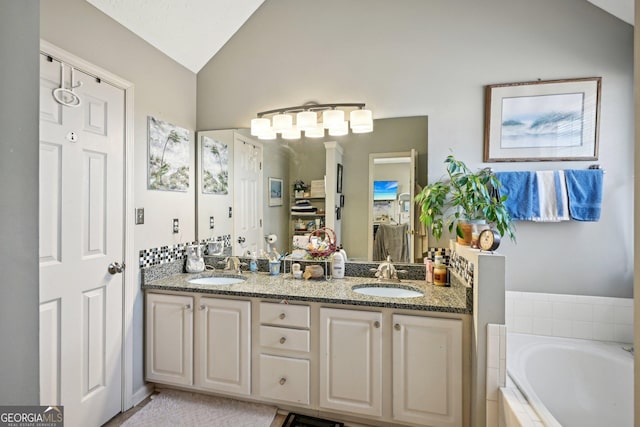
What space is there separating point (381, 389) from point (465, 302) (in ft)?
2.29

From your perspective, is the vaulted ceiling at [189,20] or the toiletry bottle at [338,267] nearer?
the vaulted ceiling at [189,20]

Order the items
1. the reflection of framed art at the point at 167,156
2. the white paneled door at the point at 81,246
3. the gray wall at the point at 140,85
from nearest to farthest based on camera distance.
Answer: the white paneled door at the point at 81,246, the gray wall at the point at 140,85, the reflection of framed art at the point at 167,156

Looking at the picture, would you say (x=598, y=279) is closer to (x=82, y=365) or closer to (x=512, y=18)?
(x=512, y=18)

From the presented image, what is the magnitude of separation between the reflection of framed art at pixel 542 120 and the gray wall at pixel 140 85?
7.69 ft

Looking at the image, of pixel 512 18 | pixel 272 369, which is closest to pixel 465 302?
pixel 272 369

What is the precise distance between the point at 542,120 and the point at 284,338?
7.32 ft

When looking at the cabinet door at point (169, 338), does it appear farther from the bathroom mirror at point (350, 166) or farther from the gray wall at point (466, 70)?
the gray wall at point (466, 70)

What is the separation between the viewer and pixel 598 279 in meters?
2.00

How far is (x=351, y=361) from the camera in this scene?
1.80 metres

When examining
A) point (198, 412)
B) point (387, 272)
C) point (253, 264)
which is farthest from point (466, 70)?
point (198, 412)

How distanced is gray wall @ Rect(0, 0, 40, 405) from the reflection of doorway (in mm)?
1987

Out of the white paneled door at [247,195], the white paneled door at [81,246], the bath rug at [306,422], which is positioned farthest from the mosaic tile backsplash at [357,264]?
the bath rug at [306,422]

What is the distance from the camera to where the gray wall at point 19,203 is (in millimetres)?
480

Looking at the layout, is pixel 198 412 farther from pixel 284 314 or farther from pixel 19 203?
pixel 19 203
